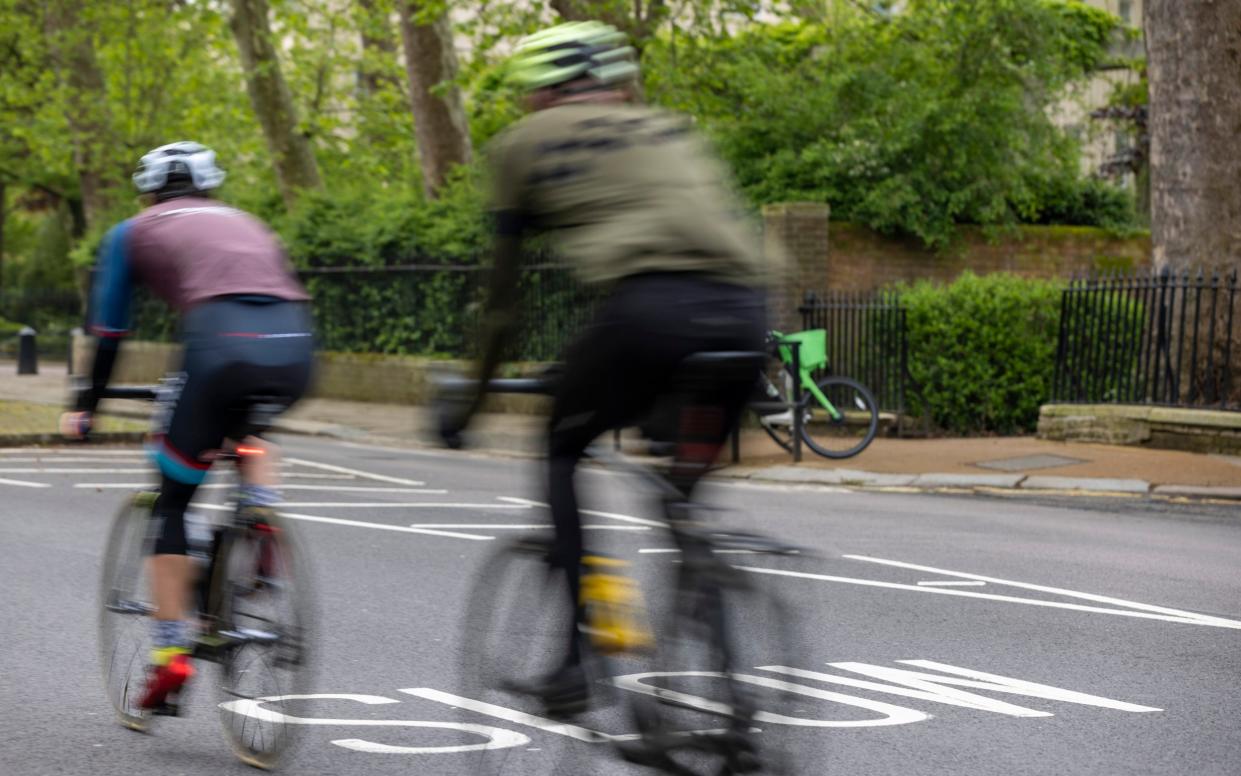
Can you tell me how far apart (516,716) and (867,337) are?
12.9 meters

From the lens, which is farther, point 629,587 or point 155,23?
point 155,23

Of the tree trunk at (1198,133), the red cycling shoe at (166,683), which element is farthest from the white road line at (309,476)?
the red cycling shoe at (166,683)

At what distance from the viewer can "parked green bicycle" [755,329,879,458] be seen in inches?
596

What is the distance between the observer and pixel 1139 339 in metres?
15.8

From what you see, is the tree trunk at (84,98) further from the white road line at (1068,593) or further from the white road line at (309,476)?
the white road line at (1068,593)

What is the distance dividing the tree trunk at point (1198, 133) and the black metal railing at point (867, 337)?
107 inches

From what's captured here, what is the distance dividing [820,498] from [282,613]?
8.22 meters

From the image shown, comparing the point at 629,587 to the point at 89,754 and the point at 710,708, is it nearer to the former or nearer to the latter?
the point at 710,708

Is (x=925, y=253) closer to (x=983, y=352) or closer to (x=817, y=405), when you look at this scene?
(x=983, y=352)

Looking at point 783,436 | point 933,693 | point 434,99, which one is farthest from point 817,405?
point 434,99

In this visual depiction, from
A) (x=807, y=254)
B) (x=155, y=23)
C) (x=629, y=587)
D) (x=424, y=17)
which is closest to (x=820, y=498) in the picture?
(x=807, y=254)

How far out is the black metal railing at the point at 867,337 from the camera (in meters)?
17.2

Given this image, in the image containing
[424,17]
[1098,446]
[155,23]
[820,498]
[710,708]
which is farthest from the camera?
[155,23]

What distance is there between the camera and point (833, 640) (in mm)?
6723
